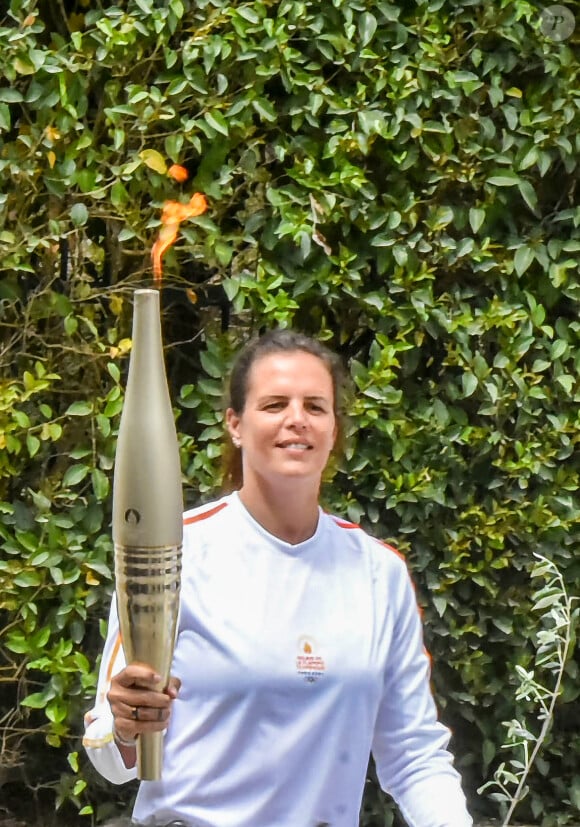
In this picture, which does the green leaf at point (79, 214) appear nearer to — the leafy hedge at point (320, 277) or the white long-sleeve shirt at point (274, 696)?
the leafy hedge at point (320, 277)

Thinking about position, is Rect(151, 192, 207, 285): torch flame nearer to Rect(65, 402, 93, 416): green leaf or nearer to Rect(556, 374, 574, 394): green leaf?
Rect(65, 402, 93, 416): green leaf

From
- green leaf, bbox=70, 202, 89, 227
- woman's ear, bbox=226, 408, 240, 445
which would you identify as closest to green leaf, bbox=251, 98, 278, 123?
green leaf, bbox=70, 202, 89, 227

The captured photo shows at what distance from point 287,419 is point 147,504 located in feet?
1.09

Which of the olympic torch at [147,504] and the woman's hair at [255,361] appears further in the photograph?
the woman's hair at [255,361]

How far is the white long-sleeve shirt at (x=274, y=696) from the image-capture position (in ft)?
5.02

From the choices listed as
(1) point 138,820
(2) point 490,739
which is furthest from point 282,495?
(2) point 490,739

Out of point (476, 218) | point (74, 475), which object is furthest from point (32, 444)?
point (476, 218)

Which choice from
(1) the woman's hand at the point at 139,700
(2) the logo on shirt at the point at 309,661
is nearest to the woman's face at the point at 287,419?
(2) the logo on shirt at the point at 309,661

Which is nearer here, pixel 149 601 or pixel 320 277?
pixel 149 601

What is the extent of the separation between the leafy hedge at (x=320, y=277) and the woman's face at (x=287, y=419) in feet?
1.66

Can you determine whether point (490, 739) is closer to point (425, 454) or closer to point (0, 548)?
point (425, 454)

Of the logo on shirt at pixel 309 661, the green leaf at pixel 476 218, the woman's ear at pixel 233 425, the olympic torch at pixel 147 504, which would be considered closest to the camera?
the olympic torch at pixel 147 504

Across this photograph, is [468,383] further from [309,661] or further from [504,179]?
[309,661]

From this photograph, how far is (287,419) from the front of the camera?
1.55 m
